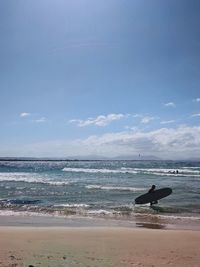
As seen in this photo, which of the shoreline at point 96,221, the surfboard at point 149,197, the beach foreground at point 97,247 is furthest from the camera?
the surfboard at point 149,197

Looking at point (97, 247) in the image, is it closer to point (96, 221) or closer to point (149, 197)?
point (96, 221)

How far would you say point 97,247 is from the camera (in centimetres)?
1011

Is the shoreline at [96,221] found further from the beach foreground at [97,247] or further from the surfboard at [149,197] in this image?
the surfboard at [149,197]

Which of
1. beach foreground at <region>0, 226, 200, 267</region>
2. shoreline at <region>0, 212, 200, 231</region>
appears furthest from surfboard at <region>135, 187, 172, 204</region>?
beach foreground at <region>0, 226, 200, 267</region>

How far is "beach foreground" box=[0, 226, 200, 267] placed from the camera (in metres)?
8.41

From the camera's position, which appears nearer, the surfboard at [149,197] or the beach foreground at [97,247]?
the beach foreground at [97,247]

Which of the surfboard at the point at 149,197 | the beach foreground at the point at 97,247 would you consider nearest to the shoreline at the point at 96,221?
the beach foreground at the point at 97,247

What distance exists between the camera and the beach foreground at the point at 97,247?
8406mm

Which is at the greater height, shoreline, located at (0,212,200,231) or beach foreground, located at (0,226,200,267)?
beach foreground, located at (0,226,200,267)

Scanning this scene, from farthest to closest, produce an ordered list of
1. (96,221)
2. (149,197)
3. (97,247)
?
(149,197), (96,221), (97,247)

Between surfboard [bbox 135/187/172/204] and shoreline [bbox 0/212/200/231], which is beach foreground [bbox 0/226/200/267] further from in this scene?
surfboard [bbox 135/187/172/204]

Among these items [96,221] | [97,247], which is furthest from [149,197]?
[97,247]

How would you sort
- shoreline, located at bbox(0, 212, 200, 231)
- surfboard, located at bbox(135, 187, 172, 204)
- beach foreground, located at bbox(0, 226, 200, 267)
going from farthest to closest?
surfboard, located at bbox(135, 187, 172, 204)
shoreline, located at bbox(0, 212, 200, 231)
beach foreground, located at bbox(0, 226, 200, 267)

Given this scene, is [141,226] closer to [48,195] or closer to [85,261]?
[85,261]
